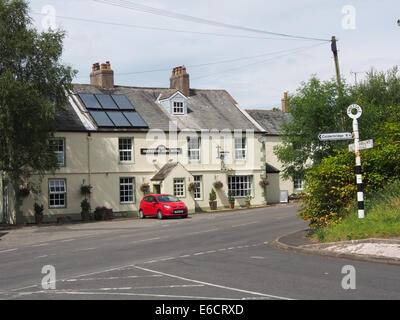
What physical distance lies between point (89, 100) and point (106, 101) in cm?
129

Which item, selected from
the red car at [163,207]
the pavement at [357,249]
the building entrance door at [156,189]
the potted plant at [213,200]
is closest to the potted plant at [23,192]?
the red car at [163,207]

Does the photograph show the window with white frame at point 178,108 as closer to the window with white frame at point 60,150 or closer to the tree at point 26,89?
the window with white frame at point 60,150

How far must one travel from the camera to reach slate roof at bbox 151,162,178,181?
37.5 m

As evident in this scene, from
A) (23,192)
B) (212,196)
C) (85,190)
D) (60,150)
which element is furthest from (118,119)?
(212,196)

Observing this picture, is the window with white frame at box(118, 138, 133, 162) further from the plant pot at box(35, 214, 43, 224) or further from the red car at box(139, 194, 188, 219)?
the plant pot at box(35, 214, 43, 224)

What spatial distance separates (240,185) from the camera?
42.4 m

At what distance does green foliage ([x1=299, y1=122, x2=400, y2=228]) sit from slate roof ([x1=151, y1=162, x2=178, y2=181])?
19.9m

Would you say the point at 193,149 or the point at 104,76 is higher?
the point at 104,76

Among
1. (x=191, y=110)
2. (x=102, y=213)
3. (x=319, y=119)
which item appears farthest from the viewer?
(x=191, y=110)

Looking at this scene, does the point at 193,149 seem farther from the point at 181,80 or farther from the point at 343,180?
the point at 343,180

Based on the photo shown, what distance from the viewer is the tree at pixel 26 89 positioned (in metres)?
29.5

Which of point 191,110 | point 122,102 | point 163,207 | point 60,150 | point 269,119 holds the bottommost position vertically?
point 163,207

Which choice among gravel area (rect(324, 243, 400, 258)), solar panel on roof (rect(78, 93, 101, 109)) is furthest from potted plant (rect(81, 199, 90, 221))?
gravel area (rect(324, 243, 400, 258))

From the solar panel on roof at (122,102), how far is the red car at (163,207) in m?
8.50
